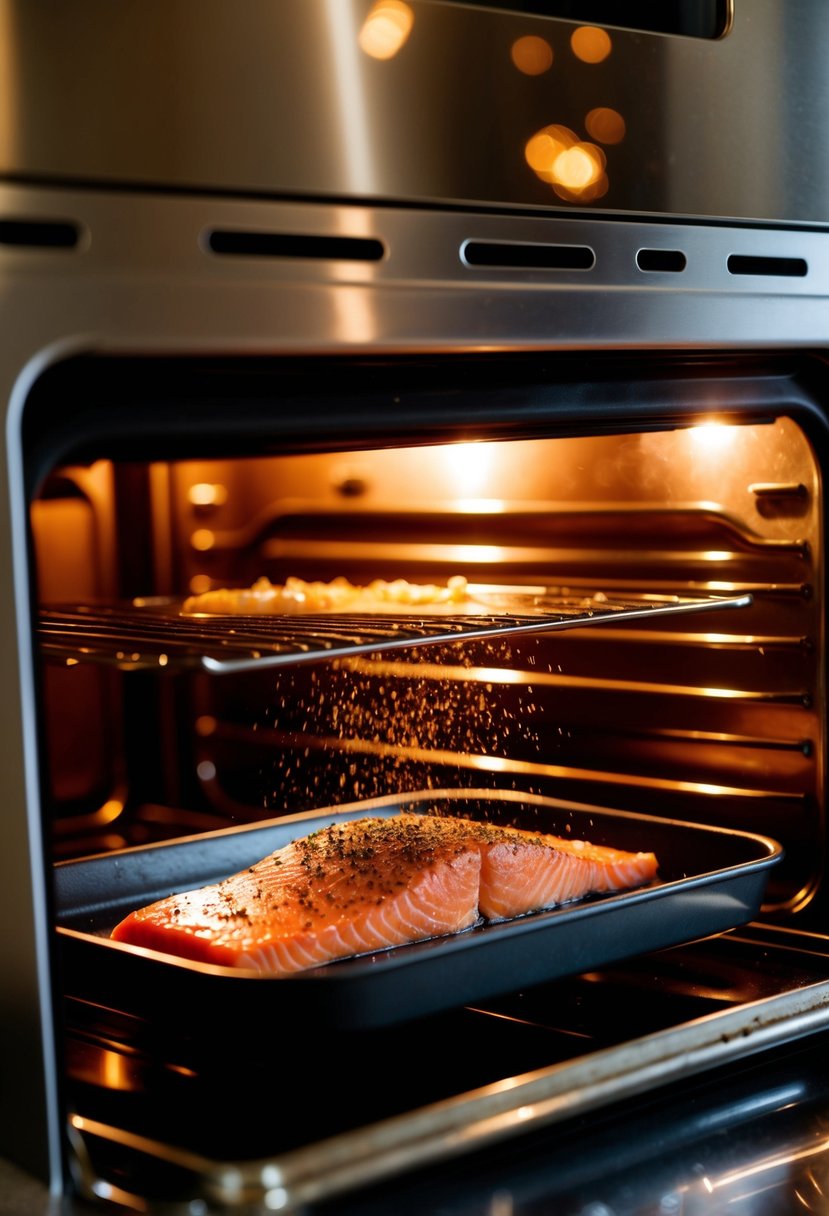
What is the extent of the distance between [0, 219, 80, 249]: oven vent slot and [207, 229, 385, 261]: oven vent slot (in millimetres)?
90

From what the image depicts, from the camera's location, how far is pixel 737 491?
1.38 meters

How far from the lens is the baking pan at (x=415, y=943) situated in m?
0.99

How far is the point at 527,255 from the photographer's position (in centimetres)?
103

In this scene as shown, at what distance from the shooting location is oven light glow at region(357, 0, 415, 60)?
936 millimetres

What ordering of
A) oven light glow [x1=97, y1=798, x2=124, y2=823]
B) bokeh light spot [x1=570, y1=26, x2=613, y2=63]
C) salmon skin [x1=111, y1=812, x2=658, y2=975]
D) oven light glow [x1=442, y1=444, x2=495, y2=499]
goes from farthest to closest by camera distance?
oven light glow [x1=97, y1=798, x2=124, y2=823], oven light glow [x1=442, y1=444, x2=495, y2=499], salmon skin [x1=111, y1=812, x2=658, y2=975], bokeh light spot [x1=570, y1=26, x2=613, y2=63]

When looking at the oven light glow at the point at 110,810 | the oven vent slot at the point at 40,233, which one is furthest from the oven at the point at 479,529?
the oven light glow at the point at 110,810

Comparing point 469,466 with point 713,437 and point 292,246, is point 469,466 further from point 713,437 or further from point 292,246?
point 292,246

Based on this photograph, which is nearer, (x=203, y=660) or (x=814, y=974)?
(x=203, y=660)

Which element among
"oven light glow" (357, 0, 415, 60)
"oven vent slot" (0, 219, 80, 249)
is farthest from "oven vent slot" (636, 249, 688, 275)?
"oven vent slot" (0, 219, 80, 249)

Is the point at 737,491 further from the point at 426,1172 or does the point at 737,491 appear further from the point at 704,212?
the point at 426,1172

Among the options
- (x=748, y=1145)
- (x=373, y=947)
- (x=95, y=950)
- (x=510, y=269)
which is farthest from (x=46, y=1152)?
(x=510, y=269)

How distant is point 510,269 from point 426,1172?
2.01 feet

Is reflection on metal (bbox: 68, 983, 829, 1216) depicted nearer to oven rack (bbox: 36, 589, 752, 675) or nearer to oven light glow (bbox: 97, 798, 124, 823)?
oven rack (bbox: 36, 589, 752, 675)

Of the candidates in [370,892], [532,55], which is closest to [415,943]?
[370,892]
